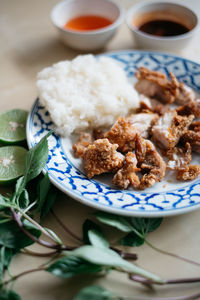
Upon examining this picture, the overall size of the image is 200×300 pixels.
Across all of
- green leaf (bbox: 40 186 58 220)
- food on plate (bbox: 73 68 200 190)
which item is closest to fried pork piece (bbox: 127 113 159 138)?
food on plate (bbox: 73 68 200 190)

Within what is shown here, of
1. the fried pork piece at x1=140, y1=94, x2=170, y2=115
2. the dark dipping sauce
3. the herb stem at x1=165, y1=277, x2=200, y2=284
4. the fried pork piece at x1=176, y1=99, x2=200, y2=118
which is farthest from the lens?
the dark dipping sauce

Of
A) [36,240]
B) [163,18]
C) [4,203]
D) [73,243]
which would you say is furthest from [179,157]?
[163,18]

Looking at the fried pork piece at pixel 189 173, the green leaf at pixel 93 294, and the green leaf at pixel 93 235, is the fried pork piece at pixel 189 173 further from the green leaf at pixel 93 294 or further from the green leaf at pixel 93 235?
the green leaf at pixel 93 294

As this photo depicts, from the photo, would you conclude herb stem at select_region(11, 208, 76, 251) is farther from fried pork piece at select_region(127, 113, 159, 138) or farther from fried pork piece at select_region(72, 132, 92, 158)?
fried pork piece at select_region(127, 113, 159, 138)

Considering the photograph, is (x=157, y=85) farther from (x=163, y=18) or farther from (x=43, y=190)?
(x=43, y=190)

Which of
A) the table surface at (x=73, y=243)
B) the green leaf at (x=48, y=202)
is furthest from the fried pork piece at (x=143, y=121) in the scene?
the green leaf at (x=48, y=202)

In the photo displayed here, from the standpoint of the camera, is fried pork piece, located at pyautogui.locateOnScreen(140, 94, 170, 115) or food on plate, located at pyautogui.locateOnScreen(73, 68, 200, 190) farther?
fried pork piece, located at pyautogui.locateOnScreen(140, 94, 170, 115)

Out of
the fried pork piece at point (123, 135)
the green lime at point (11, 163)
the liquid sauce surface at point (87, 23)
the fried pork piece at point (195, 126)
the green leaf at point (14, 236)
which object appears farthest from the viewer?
the liquid sauce surface at point (87, 23)
